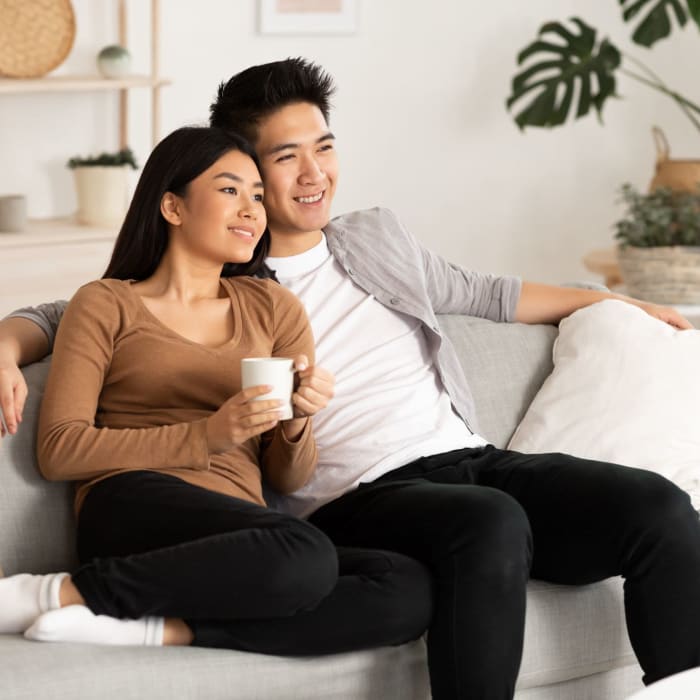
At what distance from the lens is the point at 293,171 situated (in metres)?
2.31

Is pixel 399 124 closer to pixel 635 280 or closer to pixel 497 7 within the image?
pixel 497 7

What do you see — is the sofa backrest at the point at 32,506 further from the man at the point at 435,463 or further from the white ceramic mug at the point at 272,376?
the white ceramic mug at the point at 272,376

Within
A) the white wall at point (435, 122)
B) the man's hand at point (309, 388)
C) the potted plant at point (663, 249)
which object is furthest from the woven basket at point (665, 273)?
the man's hand at point (309, 388)

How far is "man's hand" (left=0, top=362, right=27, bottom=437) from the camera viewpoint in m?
1.97

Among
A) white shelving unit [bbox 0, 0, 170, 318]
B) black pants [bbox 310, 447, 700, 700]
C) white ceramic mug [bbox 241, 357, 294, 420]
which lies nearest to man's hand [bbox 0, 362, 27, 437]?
white ceramic mug [bbox 241, 357, 294, 420]

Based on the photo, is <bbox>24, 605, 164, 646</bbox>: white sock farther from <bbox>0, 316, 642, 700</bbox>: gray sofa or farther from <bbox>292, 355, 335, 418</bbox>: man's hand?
<bbox>292, 355, 335, 418</bbox>: man's hand

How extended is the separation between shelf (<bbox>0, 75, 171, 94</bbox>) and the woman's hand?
235cm

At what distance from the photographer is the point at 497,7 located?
16.2 ft

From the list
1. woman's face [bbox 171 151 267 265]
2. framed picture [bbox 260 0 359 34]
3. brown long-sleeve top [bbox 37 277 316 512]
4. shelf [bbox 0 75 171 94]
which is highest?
framed picture [bbox 260 0 359 34]

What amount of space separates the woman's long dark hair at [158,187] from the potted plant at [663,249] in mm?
2059

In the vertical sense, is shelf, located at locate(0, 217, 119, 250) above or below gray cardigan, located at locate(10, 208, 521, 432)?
below

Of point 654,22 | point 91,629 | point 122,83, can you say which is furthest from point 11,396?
point 654,22

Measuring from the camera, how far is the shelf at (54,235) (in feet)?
13.0

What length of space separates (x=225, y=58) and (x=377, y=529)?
9.32 ft
